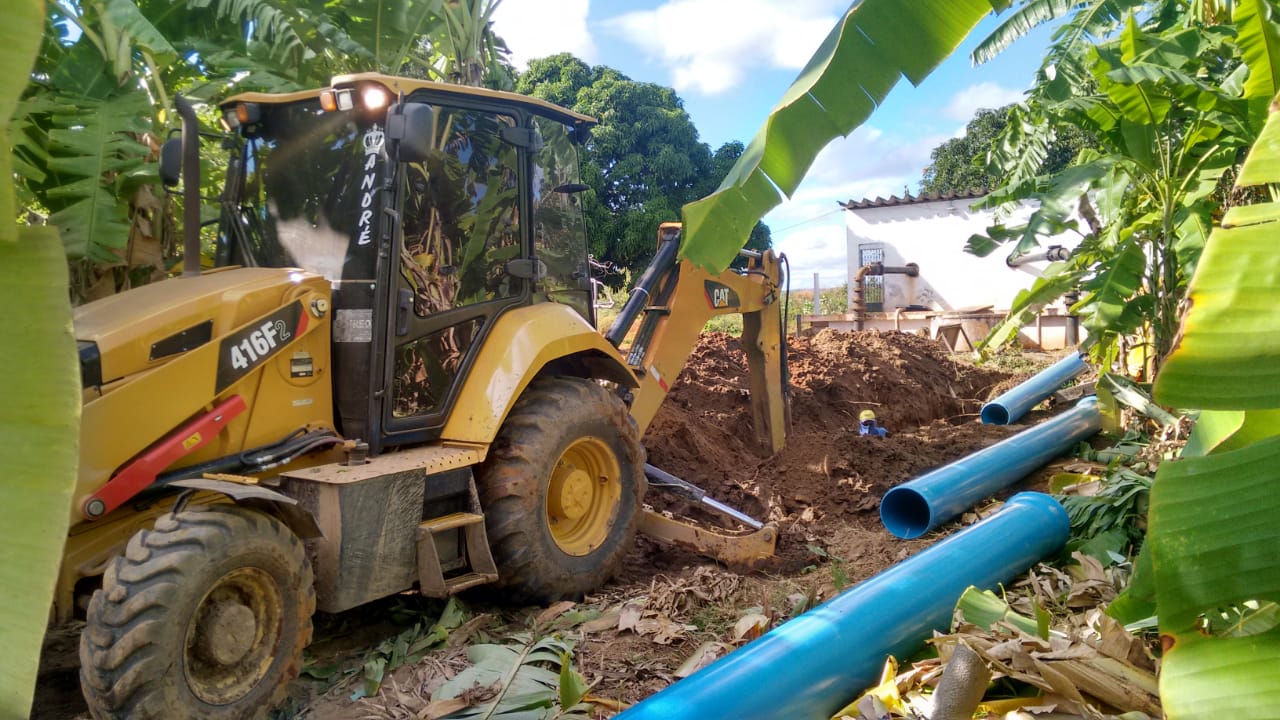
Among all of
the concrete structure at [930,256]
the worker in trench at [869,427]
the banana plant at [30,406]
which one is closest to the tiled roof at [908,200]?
the concrete structure at [930,256]

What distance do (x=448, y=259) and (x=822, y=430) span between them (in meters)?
6.10

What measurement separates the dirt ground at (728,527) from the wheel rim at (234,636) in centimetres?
34

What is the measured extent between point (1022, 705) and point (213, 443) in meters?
3.24

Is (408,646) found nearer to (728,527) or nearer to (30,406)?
(728,527)

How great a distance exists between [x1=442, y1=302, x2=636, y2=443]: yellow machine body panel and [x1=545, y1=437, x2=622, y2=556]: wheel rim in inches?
20.9

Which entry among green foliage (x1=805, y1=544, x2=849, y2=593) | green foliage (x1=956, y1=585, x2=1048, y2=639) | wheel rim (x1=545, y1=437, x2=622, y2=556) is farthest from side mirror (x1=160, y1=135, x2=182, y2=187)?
green foliage (x1=956, y1=585, x2=1048, y2=639)

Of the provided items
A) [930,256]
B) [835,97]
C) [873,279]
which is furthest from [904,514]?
[873,279]

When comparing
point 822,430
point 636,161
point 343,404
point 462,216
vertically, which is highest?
point 636,161

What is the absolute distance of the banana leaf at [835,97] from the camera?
2.23 meters

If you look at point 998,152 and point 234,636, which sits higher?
point 998,152

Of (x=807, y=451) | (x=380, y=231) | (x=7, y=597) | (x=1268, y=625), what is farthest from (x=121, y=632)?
(x=807, y=451)

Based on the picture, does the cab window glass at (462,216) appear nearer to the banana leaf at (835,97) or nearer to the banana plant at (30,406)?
the banana leaf at (835,97)

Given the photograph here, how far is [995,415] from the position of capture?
930 cm

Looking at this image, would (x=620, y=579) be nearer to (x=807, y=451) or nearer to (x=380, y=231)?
(x=380, y=231)
